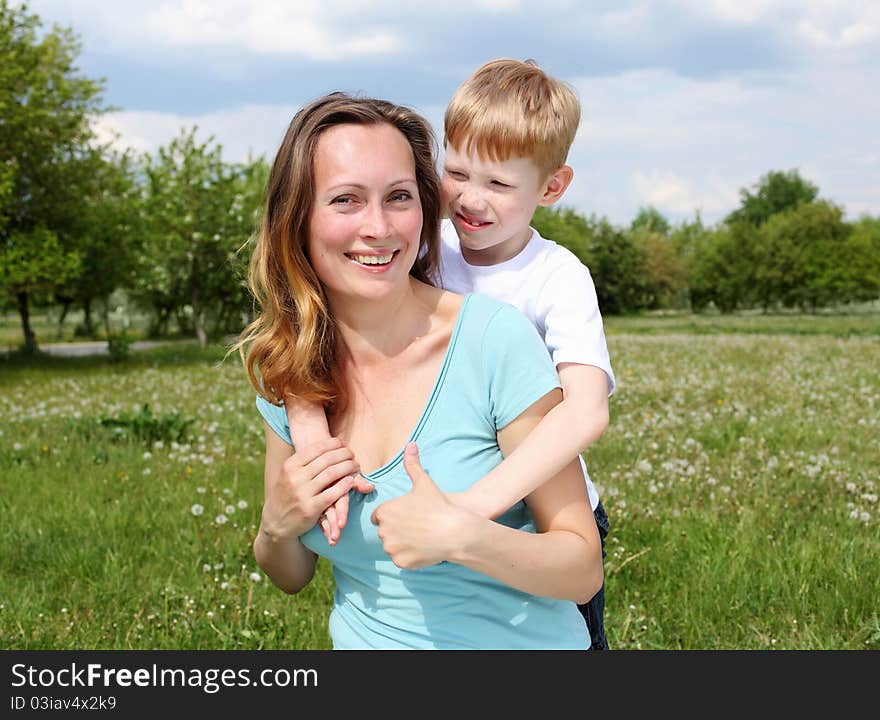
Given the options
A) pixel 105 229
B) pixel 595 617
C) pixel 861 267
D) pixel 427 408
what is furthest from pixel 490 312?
pixel 861 267

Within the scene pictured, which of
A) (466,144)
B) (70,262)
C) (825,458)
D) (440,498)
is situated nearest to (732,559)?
(825,458)

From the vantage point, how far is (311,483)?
2.39m

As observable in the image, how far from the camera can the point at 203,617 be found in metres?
5.14

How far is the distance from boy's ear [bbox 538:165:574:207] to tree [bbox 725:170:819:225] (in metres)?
116

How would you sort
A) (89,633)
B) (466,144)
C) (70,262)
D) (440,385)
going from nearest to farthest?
(440,385) < (466,144) < (89,633) < (70,262)

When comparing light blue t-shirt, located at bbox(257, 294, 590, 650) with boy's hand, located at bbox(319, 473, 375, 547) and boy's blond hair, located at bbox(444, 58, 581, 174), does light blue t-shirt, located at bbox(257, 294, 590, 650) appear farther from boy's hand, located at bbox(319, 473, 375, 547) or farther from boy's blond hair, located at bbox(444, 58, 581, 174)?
boy's blond hair, located at bbox(444, 58, 581, 174)

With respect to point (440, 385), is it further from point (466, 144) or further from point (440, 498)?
point (466, 144)

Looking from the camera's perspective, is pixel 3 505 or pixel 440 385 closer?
pixel 440 385

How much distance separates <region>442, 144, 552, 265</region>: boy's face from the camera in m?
3.02

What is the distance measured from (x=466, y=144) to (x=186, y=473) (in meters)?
6.00

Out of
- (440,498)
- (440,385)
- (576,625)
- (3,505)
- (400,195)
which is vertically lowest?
(3,505)

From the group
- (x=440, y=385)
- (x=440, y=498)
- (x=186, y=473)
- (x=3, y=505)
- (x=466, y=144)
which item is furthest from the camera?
(x=186, y=473)

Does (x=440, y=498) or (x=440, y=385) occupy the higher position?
(x=440, y=385)

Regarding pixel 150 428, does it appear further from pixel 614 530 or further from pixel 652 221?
pixel 652 221
